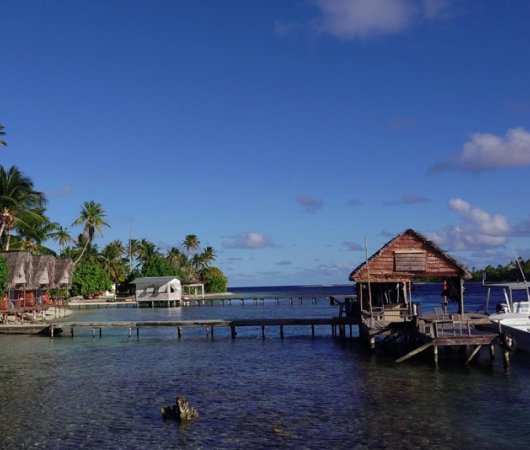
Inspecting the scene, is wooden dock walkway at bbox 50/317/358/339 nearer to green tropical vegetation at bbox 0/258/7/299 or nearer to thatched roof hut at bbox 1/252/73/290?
green tropical vegetation at bbox 0/258/7/299

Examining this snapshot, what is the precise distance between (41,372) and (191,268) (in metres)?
118

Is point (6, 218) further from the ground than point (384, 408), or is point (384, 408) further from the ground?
point (6, 218)

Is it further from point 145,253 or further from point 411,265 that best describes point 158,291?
point 411,265

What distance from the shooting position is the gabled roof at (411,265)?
3603 cm

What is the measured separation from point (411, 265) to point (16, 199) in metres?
44.8

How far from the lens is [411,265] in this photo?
1425 inches

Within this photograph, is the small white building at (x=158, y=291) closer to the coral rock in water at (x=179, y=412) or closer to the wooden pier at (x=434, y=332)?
the wooden pier at (x=434, y=332)

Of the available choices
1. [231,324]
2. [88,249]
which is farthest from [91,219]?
[231,324]

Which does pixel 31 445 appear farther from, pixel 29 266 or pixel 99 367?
pixel 29 266

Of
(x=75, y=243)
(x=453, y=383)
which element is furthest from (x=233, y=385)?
(x=75, y=243)

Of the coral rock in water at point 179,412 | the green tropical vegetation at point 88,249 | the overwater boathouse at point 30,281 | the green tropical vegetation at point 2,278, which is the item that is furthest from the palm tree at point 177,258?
the coral rock in water at point 179,412

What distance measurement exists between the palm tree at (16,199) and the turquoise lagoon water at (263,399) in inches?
1147

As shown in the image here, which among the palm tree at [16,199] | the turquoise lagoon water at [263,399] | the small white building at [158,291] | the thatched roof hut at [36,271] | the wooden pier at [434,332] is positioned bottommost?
the turquoise lagoon water at [263,399]

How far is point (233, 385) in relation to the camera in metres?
24.9
